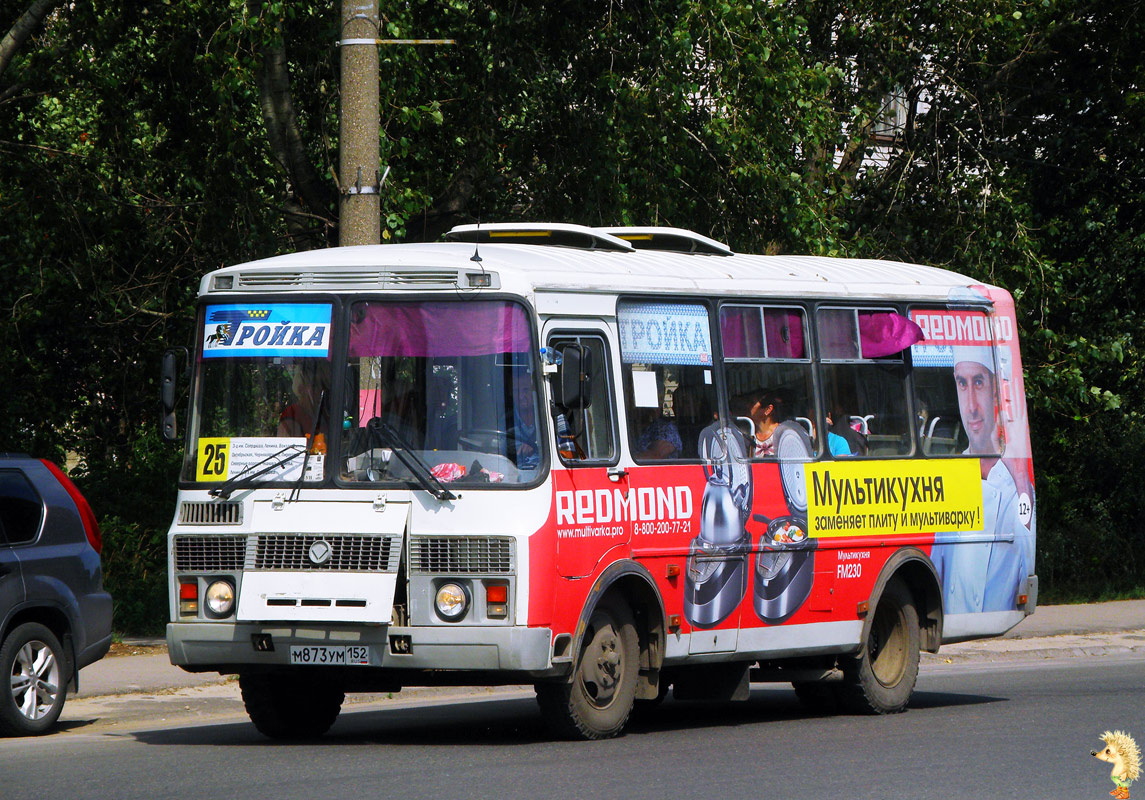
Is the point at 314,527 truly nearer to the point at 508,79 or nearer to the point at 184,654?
the point at 184,654

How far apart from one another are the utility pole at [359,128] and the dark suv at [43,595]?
2856 millimetres

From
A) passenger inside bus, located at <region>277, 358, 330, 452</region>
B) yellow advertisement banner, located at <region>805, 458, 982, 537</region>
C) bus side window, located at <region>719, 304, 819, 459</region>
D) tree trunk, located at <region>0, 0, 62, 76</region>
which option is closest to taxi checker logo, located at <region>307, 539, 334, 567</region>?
passenger inside bus, located at <region>277, 358, 330, 452</region>

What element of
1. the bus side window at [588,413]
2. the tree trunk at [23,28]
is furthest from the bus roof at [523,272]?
the tree trunk at [23,28]

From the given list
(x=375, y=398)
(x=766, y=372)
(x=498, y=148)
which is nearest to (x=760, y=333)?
(x=766, y=372)

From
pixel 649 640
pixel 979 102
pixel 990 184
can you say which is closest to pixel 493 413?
pixel 649 640

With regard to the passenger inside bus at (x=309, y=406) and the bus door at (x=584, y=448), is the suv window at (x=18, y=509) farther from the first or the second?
the bus door at (x=584, y=448)

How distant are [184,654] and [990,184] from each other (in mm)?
13580

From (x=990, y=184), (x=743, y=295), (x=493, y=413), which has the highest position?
(x=990, y=184)

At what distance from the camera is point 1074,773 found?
888cm

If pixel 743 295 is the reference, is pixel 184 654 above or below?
below

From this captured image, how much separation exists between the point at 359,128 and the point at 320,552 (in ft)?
14.7

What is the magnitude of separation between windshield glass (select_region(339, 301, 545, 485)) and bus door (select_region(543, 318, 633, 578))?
21 centimetres

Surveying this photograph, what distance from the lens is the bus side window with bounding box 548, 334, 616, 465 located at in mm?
9742

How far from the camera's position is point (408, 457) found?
→ 959cm
